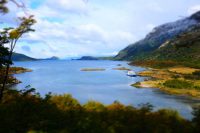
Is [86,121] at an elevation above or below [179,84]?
above

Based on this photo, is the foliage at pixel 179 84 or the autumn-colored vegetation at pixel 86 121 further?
the foliage at pixel 179 84

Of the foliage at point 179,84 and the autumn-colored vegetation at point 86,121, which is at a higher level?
the autumn-colored vegetation at point 86,121

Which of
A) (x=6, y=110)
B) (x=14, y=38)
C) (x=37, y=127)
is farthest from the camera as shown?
(x=14, y=38)

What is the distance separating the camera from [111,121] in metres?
24.9

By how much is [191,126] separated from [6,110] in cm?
1300

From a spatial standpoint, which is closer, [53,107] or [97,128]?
[97,128]

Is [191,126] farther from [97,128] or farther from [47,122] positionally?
[47,122]

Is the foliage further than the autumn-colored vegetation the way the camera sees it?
Yes

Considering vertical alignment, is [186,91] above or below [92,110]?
below

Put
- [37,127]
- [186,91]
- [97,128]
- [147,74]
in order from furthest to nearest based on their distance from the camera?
1. [147,74]
2. [186,91]
3. [37,127]
4. [97,128]

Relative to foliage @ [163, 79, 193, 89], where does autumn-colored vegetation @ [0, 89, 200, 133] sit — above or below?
above

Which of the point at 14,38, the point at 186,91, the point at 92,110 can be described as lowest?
the point at 186,91

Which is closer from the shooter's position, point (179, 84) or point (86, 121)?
point (86, 121)

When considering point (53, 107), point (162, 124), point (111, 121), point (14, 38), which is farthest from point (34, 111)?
point (14, 38)
